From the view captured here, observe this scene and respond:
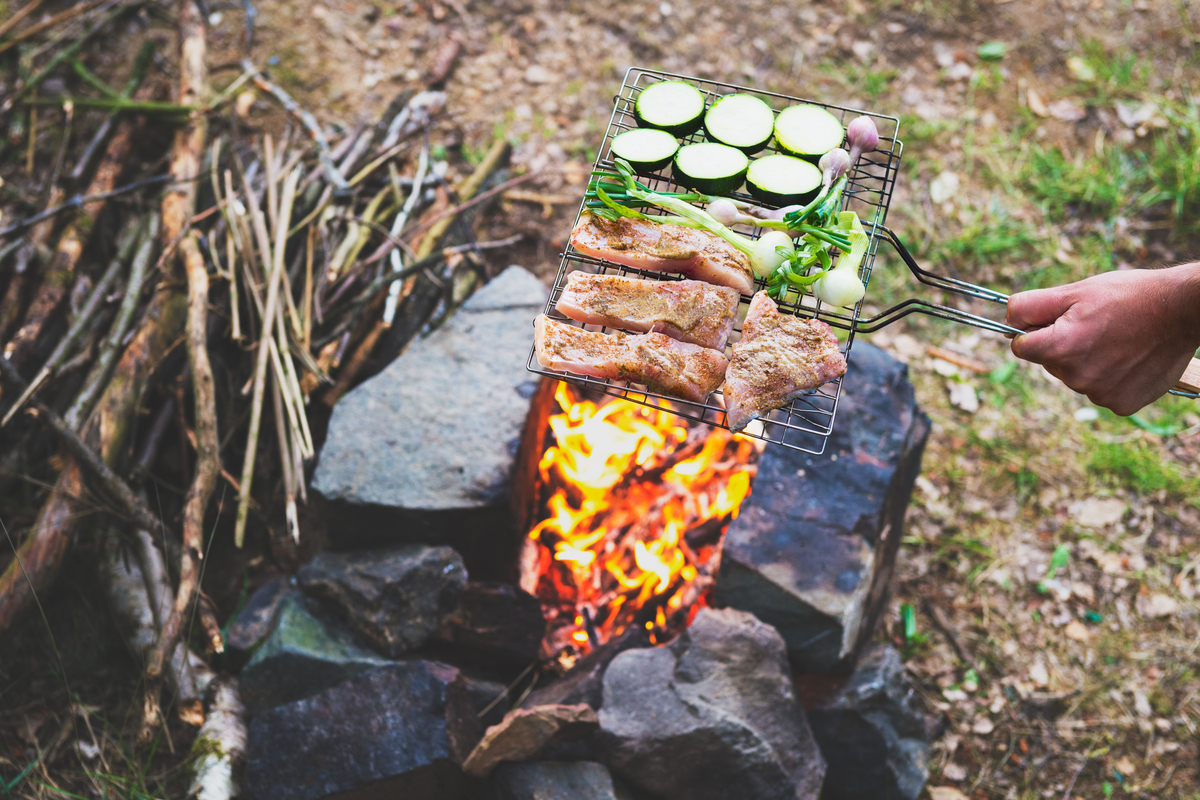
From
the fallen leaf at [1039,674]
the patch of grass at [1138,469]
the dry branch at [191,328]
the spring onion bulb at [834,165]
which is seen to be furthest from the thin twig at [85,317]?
the patch of grass at [1138,469]

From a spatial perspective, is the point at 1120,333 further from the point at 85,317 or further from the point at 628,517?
the point at 85,317

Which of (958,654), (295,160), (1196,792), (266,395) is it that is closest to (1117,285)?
(958,654)

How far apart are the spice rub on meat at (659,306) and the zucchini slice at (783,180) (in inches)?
21.6

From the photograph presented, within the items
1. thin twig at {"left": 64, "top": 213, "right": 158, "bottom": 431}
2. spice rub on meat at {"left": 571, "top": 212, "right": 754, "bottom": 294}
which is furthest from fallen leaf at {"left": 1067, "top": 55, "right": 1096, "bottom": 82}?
thin twig at {"left": 64, "top": 213, "right": 158, "bottom": 431}

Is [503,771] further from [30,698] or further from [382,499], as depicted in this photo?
[30,698]

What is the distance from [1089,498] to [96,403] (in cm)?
696

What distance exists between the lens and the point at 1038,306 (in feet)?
10.2

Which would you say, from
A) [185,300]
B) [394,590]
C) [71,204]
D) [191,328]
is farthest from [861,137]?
[71,204]

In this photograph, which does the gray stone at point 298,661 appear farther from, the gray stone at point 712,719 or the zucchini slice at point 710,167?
the zucchini slice at point 710,167

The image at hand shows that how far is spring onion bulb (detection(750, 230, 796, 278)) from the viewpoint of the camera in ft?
11.7

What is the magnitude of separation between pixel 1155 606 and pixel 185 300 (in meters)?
7.10

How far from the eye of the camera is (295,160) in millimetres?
5844

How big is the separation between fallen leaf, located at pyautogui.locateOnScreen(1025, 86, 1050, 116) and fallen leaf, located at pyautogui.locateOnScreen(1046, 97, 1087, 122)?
0.16ft

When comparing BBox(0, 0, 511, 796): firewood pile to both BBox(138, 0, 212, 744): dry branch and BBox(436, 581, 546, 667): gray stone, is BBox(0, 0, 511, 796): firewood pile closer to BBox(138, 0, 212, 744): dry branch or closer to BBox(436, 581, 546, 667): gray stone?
BBox(138, 0, 212, 744): dry branch
